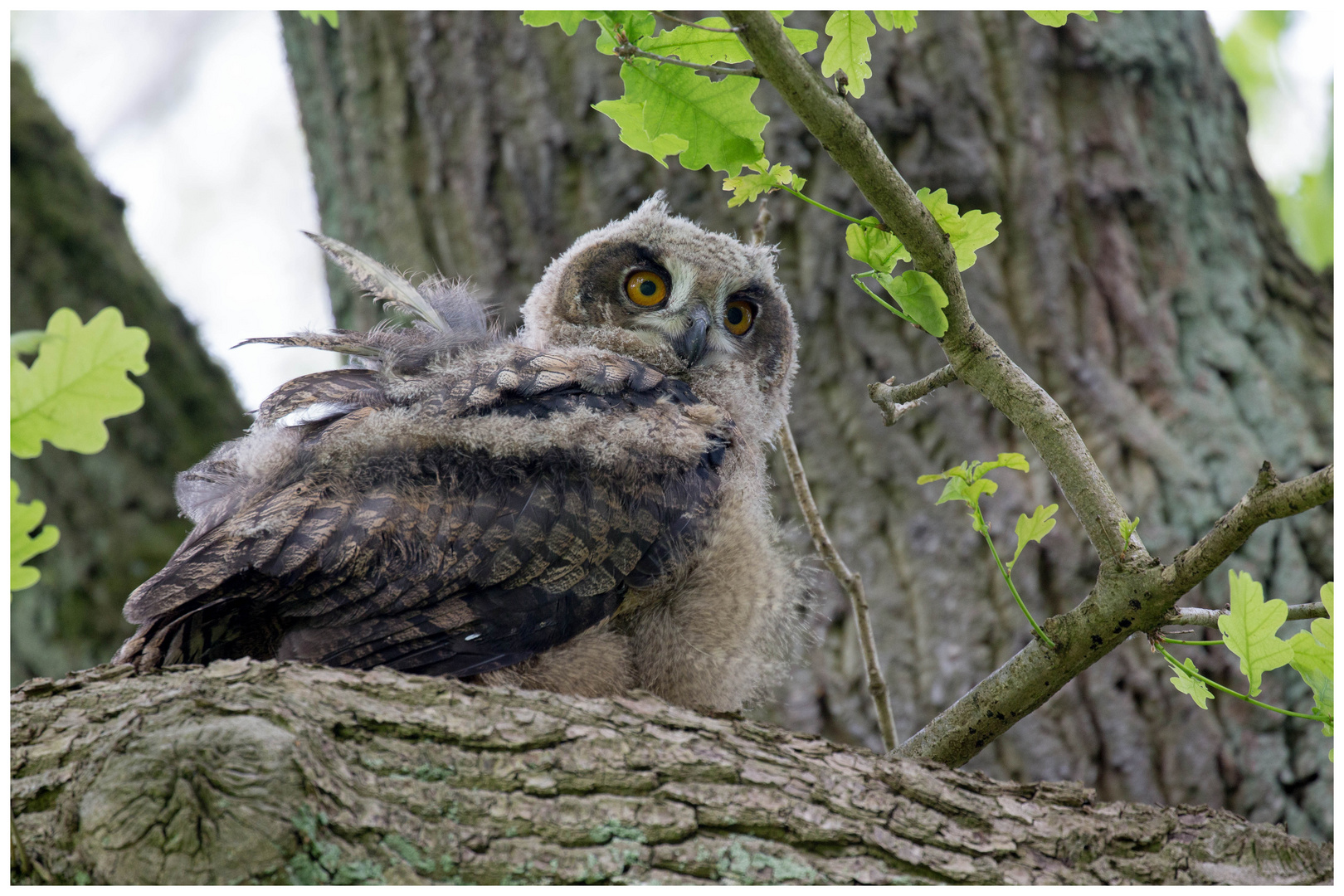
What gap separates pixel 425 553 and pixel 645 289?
1331mm

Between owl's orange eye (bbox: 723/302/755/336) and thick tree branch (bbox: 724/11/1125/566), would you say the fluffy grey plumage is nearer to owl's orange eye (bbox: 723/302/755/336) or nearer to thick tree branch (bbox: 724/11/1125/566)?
owl's orange eye (bbox: 723/302/755/336)

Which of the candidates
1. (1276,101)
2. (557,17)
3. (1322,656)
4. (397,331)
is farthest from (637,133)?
(1276,101)

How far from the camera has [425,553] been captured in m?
1.97

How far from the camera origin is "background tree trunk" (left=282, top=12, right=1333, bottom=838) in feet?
11.6

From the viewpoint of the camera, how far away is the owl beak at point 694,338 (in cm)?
291

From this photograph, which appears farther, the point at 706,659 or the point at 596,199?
the point at 596,199

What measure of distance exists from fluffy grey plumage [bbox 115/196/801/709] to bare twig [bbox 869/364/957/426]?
455mm

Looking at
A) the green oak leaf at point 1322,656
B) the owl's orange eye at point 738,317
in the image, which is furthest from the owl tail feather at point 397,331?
the green oak leaf at point 1322,656

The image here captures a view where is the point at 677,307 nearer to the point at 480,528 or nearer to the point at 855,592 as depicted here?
the point at 855,592

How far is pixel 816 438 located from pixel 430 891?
2685 millimetres

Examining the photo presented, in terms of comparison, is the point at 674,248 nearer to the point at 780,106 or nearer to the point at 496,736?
the point at 780,106

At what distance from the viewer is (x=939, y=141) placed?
3.90 m

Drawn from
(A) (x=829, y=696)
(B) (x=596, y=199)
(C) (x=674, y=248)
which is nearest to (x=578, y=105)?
(B) (x=596, y=199)

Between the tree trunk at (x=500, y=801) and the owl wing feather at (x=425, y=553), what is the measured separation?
160 mm
